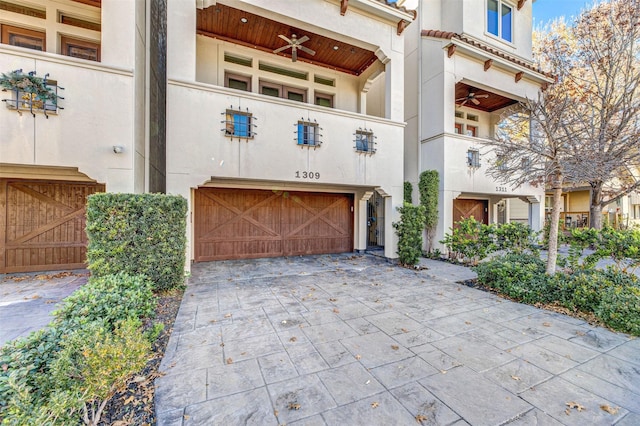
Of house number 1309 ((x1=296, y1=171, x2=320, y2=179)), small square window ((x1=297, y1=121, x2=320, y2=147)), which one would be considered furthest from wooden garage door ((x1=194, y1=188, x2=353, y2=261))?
small square window ((x1=297, y1=121, x2=320, y2=147))

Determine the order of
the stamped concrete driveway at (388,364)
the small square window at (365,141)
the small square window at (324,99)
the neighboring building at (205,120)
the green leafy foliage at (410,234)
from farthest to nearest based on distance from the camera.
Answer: the small square window at (324,99), the small square window at (365,141), the green leafy foliage at (410,234), the neighboring building at (205,120), the stamped concrete driveway at (388,364)

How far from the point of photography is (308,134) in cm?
734

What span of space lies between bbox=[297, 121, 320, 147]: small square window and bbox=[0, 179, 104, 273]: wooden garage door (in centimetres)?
543

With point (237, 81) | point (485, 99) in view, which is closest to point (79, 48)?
point (237, 81)

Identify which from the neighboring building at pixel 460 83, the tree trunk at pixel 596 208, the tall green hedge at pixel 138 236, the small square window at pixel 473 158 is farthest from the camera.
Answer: the tree trunk at pixel 596 208

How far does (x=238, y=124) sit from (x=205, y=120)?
29.8 inches

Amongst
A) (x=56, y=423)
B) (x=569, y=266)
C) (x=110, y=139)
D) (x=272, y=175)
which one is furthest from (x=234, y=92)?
(x=569, y=266)

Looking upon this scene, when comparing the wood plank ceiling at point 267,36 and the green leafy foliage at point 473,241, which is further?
the green leafy foliage at point 473,241

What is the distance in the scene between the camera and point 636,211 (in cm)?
1792

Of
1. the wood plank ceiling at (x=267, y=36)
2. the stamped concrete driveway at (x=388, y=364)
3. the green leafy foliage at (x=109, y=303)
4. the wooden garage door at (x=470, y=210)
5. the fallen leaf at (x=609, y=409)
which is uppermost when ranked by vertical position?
the wood plank ceiling at (x=267, y=36)

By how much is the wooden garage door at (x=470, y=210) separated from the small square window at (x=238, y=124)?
361 inches

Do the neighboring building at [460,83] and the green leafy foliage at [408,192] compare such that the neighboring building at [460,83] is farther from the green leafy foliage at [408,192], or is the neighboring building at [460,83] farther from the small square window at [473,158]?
the green leafy foliage at [408,192]

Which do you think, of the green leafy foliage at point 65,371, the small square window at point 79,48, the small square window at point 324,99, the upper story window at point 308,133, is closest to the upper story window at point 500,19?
the small square window at point 324,99

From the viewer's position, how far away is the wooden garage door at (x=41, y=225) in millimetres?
6074
